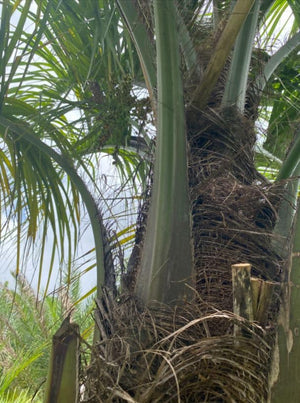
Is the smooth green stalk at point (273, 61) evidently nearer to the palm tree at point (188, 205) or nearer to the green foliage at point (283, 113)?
the palm tree at point (188, 205)

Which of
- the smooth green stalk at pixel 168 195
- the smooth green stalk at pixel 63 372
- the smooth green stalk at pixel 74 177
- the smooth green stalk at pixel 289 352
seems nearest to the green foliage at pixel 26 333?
the smooth green stalk at pixel 74 177

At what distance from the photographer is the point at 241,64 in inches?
68.8

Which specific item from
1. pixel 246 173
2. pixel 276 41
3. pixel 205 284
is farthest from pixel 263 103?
pixel 205 284

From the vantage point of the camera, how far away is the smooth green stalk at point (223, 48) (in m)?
1.44

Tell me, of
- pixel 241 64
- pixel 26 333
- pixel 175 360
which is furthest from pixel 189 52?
pixel 26 333

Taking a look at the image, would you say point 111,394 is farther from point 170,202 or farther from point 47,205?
point 47,205

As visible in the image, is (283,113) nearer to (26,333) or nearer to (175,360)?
(175,360)

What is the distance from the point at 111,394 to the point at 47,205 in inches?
44.7

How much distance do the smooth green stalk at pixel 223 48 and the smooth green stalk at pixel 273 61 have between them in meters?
0.36

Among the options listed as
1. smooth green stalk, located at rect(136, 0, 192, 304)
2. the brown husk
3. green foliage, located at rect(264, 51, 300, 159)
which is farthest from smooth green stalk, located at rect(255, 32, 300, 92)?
the brown husk

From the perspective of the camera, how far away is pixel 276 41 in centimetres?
224

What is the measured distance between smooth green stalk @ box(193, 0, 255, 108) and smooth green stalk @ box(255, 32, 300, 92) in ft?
1.20

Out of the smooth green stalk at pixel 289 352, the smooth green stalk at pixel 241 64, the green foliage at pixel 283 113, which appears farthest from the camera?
the green foliage at pixel 283 113

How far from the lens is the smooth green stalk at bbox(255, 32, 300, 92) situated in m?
1.96
